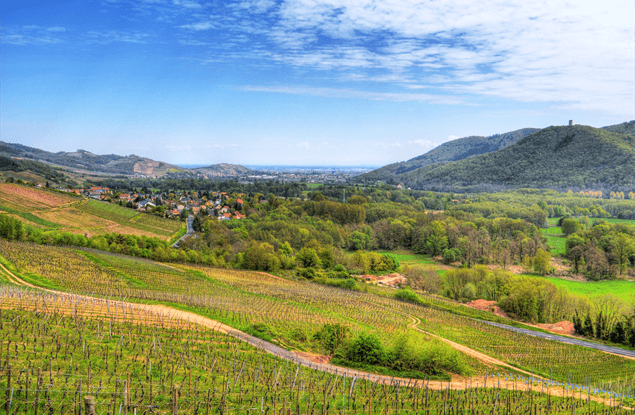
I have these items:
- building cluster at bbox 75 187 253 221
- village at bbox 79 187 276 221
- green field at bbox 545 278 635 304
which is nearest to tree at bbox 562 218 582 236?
green field at bbox 545 278 635 304

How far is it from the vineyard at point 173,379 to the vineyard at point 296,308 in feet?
18.7

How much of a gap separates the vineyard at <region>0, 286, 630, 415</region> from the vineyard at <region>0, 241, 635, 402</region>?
18.7 feet

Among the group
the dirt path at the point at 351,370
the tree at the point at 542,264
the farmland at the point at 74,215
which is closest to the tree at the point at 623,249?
the tree at the point at 542,264

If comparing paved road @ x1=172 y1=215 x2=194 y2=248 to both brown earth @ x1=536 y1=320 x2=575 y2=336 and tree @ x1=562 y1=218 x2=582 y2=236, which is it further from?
tree @ x1=562 y1=218 x2=582 y2=236

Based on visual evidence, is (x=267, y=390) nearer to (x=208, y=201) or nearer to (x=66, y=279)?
(x=66, y=279)

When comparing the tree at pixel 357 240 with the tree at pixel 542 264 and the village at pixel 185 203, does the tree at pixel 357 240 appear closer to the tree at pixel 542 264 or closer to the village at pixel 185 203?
the village at pixel 185 203

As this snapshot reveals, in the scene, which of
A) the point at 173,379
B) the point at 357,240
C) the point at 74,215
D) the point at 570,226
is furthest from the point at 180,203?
the point at 173,379

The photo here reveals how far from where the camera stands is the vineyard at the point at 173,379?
46.5 feet

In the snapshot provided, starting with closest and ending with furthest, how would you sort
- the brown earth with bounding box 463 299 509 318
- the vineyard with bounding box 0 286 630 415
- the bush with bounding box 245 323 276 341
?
1. the vineyard with bounding box 0 286 630 415
2. the bush with bounding box 245 323 276 341
3. the brown earth with bounding box 463 299 509 318

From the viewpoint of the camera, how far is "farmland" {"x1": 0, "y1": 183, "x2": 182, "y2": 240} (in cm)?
8069

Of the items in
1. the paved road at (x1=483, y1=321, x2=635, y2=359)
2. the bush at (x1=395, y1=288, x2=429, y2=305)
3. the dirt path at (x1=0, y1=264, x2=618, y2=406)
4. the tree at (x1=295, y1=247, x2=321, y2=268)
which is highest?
the dirt path at (x1=0, y1=264, x2=618, y2=406)

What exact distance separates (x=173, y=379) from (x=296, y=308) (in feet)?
84.6

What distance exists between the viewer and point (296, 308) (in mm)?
42750

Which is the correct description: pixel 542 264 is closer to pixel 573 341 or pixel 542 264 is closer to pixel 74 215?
pixel 573 341
